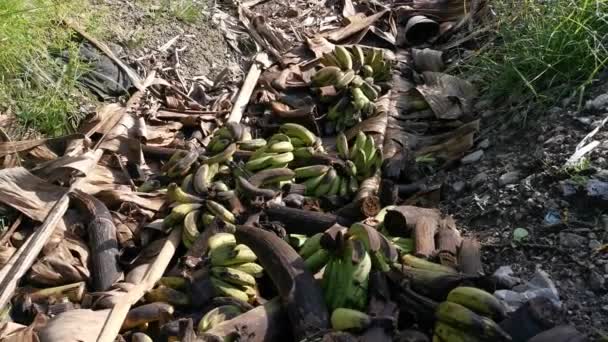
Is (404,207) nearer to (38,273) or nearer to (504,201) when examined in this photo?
(504,201)

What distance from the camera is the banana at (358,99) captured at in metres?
3.83

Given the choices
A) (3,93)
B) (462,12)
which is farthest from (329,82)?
(3,93)

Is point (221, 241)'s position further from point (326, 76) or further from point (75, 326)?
point (326, 76)

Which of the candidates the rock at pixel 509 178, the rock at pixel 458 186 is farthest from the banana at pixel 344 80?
the rock at pixel 509 178

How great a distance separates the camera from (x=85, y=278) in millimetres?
2781

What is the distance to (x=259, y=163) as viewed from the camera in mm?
3275

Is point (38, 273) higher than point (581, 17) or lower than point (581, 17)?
lower

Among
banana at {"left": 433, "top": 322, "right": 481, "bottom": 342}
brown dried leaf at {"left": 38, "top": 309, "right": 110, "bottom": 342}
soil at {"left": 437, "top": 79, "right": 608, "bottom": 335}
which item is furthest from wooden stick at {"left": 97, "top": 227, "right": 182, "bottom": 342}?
soil at {"left": 437, "top": 79, "right": 608, "bottom": 335}

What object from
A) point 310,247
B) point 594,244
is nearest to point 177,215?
point 310,247

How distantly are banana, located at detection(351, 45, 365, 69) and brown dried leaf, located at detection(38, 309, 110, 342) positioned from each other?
7.88 feet

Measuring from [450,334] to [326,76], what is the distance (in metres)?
2.31

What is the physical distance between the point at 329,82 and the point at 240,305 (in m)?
1.99

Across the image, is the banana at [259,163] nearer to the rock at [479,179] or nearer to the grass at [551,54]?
the rock at [479,179]

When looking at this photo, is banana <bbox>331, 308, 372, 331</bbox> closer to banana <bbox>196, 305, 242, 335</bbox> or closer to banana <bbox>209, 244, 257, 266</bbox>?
banana <bbox>196, 305, 242, 335</bbox>
